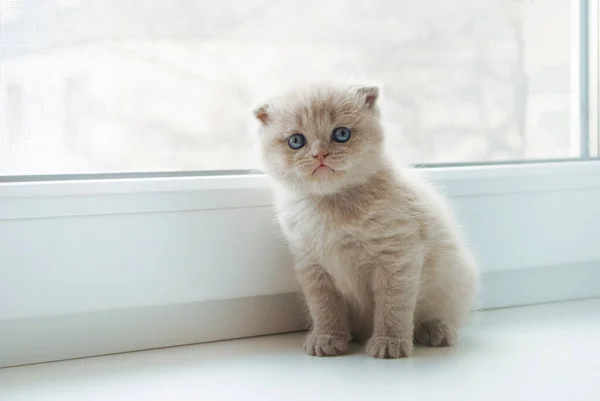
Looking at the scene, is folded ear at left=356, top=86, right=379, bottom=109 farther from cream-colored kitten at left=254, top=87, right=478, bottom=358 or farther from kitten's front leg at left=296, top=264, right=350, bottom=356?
kitten's front leg at left=296, top=264, right=350, bottom=356

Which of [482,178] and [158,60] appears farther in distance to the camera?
[482,178]

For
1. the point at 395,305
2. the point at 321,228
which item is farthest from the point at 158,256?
the point at 395,305

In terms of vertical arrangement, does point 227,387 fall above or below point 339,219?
below

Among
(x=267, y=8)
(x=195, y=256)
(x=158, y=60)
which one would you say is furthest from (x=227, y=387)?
(x=267, y=8)

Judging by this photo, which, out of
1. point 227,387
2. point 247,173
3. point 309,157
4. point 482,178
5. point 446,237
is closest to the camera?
point 227,387

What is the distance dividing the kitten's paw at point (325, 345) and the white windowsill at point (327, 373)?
0.06 ft

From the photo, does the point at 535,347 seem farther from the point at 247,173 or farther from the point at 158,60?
the point at 158,60

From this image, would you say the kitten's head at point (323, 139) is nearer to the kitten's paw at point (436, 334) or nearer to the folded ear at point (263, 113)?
the folded ear at point (263, 113)

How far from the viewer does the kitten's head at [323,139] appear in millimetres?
1047

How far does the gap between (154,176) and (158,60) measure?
0.20m

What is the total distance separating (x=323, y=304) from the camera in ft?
3.77

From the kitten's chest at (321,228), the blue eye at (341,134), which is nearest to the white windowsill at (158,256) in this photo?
the kitten's chest at (321,228)

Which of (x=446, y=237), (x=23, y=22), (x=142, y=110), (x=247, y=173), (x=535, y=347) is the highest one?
(x=23, y=22)

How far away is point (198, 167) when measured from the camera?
Answer: 1.23 m
